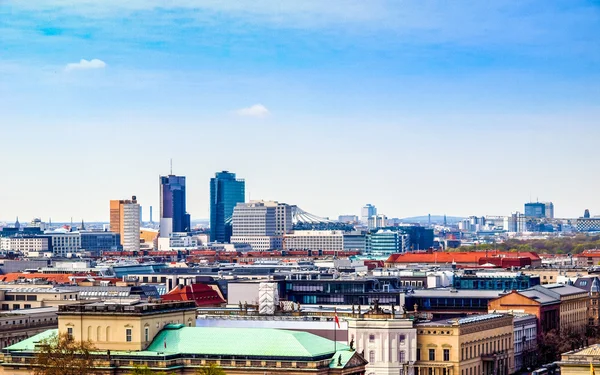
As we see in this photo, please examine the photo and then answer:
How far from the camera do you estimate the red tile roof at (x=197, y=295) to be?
486 ft

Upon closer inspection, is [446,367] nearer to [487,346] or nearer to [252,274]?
[487,346]

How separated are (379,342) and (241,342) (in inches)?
560

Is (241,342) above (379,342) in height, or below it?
above

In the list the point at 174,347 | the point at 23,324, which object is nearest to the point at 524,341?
the point at 23,324

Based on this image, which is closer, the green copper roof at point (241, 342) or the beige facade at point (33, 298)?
the green copper roof at point (241, 342)

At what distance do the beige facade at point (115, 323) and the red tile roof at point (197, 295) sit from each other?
1788 inches

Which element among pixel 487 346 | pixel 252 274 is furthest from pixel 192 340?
pixel 252 274

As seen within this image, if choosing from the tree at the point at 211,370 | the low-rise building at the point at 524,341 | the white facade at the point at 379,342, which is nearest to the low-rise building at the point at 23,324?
the white facade at the point at 379,342

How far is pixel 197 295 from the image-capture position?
5999 inches

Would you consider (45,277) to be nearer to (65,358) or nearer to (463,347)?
(463,347)

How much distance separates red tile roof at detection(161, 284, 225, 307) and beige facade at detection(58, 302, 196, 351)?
45.4m

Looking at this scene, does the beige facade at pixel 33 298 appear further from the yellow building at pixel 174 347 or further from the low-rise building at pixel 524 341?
the yellow building at pixel 174 347

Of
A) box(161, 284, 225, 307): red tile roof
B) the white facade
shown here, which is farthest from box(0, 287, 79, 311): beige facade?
the white facade

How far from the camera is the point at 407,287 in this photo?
Result: 6353 inches
